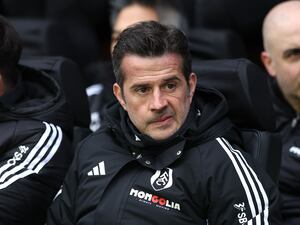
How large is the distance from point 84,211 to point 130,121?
33cm

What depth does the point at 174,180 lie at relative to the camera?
2.43 m

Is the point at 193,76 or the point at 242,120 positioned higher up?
the point at 193,76

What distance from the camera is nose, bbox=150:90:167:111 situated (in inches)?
94.9

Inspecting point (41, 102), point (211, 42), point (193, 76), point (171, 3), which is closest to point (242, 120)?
point (193, 76)

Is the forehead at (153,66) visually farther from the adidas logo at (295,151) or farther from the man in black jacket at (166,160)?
the adidas logo at (295,151)

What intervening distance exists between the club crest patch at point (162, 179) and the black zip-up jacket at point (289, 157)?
0.55 metres

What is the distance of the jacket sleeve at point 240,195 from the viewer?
231 cm

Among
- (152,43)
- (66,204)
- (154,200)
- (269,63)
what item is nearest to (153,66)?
(152,43)

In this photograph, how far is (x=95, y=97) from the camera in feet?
12.3

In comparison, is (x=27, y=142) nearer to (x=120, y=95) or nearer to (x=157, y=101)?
(x=120, y=95)

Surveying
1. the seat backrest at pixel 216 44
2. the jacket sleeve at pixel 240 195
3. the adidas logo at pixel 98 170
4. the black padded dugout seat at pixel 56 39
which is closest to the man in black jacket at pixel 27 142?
the adidas logo at pixel 98 170

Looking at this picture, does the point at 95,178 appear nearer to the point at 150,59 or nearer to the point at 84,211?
the point at 84,211

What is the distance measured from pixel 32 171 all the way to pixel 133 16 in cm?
128

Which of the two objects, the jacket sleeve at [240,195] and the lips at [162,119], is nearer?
the jacket sleeve at [240,195]
